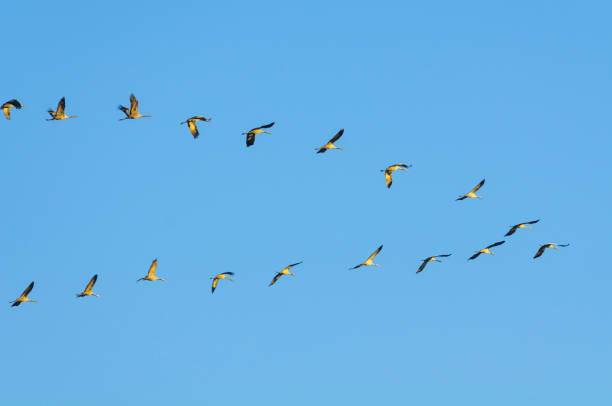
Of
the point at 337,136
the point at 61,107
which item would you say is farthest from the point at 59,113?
the point at 337,136

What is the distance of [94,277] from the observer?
85.2m

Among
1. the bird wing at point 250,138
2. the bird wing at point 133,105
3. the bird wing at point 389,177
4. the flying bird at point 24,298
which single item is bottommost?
the flying bird at point 24,298

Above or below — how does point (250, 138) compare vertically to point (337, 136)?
below

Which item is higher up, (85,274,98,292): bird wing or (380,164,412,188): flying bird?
(380,164,412,188): flying bird

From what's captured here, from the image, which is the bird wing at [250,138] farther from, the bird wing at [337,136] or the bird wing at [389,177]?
the bird wing at [389,177]

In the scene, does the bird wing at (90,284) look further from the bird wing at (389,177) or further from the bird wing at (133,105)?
the bird wing at (389,177)

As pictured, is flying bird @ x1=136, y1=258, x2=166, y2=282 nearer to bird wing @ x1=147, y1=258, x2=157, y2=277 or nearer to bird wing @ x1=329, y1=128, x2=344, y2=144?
bird wing @ x1=147, y1=258, x2=157, y2=277

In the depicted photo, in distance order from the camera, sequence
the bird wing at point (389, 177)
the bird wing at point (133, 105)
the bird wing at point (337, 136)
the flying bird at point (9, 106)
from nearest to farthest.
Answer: the flying bird at point (9, 106), the bird wing at point (133, 105), the bird wing at point (337, 136), the bird wing at point (389, 177)

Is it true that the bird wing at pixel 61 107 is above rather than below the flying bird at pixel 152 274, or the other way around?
above

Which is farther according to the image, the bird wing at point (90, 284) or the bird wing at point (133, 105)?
the bird wing at point (90, 284)

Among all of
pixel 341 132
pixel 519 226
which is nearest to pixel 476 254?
pixel 519 226

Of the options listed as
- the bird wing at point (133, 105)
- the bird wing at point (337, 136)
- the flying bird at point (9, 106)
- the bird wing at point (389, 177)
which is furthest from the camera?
the bird wing at point (389, 177)

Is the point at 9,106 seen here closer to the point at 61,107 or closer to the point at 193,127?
the point at 61,107

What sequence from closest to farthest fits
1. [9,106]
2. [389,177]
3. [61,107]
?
[9,106], [61,107], [389,177]
